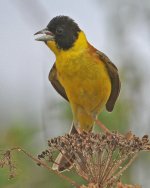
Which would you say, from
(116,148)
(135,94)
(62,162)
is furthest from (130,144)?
(135,94)

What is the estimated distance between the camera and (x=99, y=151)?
157 inches

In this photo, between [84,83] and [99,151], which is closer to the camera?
[99,151]

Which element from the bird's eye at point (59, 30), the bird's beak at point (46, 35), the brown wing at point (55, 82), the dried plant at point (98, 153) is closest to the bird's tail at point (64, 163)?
the dried plant at point (98, 153)

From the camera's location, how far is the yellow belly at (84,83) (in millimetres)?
6230

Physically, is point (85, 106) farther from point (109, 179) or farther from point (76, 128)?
point (109, 179)

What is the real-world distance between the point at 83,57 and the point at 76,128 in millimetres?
699

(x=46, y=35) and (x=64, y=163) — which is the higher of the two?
(x=46, y=35)

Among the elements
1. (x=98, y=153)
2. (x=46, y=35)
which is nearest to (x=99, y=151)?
(x=98, y=153)

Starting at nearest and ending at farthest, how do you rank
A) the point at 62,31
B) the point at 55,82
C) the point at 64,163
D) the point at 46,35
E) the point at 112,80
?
1. the point at 64,163
2. the point at 46,35
3. the point at 62,31
4. the point at 112,80
5. the point at 55,82

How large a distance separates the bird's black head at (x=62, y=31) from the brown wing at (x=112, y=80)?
32 centimetres

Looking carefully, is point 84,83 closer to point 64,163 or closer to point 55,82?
point 55,82

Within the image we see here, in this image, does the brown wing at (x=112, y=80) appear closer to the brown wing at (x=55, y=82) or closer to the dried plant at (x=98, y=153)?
the brown wing at (x=55, y=82)

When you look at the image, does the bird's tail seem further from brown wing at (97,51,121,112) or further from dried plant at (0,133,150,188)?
brown wing at (97,51,121,112)

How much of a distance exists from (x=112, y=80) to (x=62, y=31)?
0.74m
